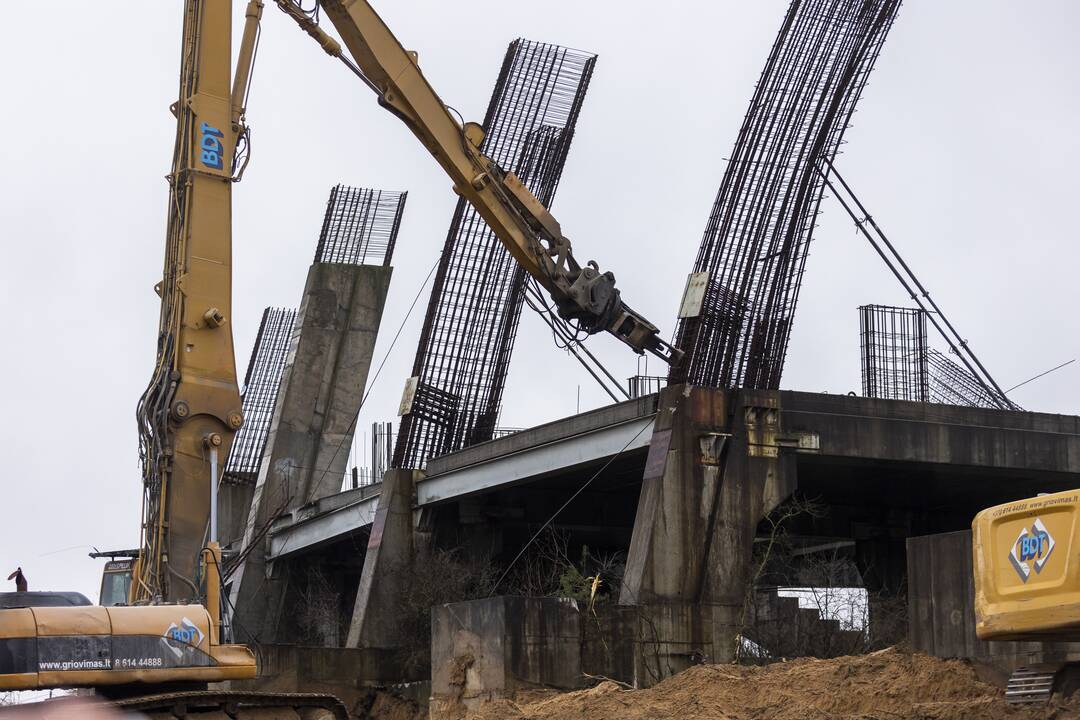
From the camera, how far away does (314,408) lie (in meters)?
44.8

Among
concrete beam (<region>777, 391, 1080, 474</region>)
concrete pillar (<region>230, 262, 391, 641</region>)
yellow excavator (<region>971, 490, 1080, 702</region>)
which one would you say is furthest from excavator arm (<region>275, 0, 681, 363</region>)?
concrete pillar (<region>230, 262, 391, 641</region>)

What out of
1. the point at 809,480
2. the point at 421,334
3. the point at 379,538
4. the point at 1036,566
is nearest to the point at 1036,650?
the point at 1036,566

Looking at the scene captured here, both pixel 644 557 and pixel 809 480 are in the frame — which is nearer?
pixel 644 557

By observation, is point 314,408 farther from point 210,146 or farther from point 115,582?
point 210,146

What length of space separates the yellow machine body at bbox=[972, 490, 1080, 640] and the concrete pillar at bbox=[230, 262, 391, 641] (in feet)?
105

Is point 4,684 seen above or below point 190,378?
below

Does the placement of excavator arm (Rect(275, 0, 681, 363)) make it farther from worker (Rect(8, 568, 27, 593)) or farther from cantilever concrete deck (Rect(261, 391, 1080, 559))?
worker (Rect(8, 568, 27, 593))

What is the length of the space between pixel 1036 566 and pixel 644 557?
44.1ft

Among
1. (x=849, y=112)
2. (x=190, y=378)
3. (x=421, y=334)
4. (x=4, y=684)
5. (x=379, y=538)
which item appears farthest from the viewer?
(x=421, y=334)

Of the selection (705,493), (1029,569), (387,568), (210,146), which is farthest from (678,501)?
(1029,569)

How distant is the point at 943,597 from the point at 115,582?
12.7 metres

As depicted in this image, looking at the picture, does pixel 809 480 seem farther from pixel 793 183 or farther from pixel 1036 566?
pixel 1036 566

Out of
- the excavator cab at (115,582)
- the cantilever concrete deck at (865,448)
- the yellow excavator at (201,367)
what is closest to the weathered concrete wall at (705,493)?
the cantilever concrete deck at (865,448)

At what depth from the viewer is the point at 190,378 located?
19.9 metres
